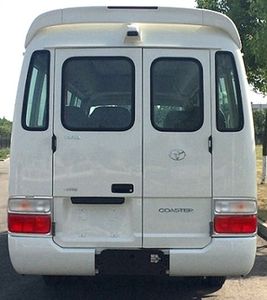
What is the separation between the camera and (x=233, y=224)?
5.12 meters

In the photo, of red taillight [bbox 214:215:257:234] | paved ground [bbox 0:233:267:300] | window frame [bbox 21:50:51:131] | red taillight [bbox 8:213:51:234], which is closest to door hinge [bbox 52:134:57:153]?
window frame [bbox 21:50:51:131]

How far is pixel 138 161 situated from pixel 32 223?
1.06 meters

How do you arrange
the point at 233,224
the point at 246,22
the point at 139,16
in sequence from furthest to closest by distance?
the point at 246,22, the point at 139,16, the point at 233,224

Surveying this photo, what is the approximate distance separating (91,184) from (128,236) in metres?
0.56

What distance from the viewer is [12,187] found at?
5160 mm

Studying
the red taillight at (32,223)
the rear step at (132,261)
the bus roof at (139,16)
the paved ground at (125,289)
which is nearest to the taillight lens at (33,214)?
the red taillight at (32,223)

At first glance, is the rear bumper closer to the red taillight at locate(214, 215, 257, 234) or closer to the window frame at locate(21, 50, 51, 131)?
the red taillight at locate(214, 215, 257, 234)

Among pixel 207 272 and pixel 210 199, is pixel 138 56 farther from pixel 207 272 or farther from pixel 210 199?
pixel 207 272

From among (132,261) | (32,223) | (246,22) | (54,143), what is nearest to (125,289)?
(132,261)

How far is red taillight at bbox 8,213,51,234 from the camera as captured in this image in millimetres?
5141

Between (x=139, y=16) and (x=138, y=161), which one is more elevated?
(x=139, y=16)

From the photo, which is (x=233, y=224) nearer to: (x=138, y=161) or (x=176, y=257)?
(x=176, y=257)

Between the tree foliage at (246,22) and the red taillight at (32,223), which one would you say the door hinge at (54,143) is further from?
the tree foliage at (246,22)

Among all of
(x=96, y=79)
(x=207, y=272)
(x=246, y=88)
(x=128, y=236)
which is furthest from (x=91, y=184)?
(x=246, y=88)
